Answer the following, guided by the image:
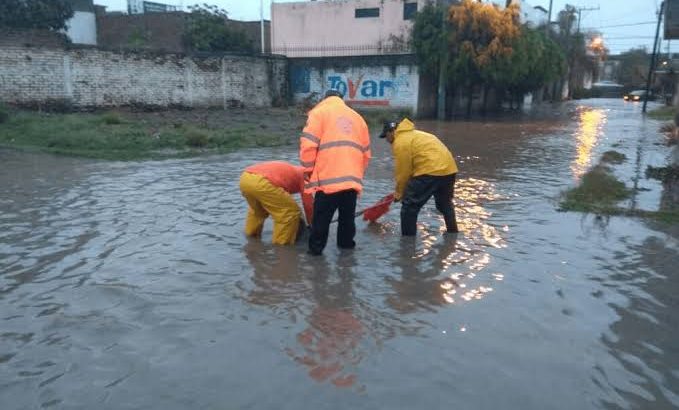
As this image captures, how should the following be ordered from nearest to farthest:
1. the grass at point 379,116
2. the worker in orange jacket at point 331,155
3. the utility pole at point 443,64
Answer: the worker in orange jacket at point 331,155, the grass at point 379,116, the utility pole at point 443,64

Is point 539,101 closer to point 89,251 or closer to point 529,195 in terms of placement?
point 529,195

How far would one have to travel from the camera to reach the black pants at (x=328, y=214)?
17.7ft

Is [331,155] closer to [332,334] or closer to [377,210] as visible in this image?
[377,210]

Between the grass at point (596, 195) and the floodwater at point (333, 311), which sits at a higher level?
the grass at point (596, 195)

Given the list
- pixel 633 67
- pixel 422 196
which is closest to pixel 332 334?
pixel 422 196

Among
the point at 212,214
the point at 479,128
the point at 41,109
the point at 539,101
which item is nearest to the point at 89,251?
the point at 212,214

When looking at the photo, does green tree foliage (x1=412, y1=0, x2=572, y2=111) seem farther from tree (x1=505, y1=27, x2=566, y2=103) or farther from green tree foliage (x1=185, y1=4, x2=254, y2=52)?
green tree foliage (x1=185, y1=4, x2=254, y2=52)

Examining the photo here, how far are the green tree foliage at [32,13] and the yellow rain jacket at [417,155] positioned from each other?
2239cm

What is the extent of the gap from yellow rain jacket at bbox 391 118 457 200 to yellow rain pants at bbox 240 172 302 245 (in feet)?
4.10

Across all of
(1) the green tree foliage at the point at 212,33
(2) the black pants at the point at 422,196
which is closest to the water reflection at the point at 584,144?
(2) the black pants at the point at 422,196

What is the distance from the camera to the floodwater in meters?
3.21

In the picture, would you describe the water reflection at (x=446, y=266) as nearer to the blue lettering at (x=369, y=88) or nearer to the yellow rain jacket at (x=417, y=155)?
the yellow rain jacket at (x=417, y=155)

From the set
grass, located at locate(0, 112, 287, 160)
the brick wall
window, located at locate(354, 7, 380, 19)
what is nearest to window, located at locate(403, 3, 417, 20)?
window, located at locate(354, 7, 380, 19)

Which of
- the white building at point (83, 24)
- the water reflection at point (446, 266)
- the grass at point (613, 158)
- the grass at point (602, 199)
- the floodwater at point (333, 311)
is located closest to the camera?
the floodwater at point (333, 311)
